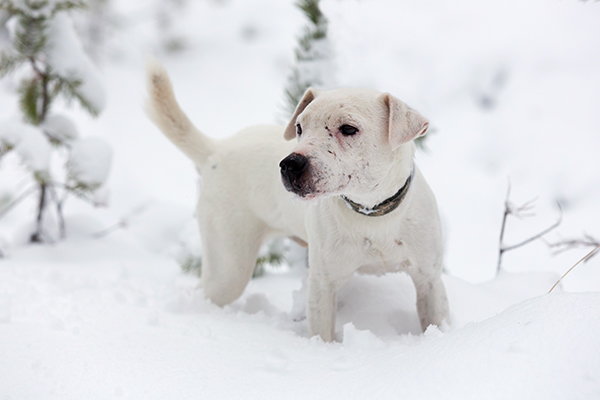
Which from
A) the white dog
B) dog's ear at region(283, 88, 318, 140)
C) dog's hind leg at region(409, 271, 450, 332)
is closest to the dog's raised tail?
the white dog

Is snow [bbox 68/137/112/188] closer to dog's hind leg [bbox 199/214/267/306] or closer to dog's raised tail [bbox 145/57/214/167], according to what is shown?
dog's raised tail [bbox 145/57/214/167]

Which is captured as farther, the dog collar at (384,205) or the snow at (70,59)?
the snow at (70,59)

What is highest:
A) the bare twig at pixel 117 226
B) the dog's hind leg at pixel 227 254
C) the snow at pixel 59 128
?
the snow at pixel 59 128

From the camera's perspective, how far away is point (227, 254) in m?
2.14

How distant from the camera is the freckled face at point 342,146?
1.38 m

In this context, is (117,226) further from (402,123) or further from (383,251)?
(402,123)

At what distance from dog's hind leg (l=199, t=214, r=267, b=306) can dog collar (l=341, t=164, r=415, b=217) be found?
0.64m

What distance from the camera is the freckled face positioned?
4.52 ft

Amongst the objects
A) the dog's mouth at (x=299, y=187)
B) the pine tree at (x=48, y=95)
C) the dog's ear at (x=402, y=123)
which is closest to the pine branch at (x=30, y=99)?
the pine tree at (x=48, y=95)

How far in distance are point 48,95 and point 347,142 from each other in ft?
9.16

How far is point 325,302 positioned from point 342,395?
27.0 inches

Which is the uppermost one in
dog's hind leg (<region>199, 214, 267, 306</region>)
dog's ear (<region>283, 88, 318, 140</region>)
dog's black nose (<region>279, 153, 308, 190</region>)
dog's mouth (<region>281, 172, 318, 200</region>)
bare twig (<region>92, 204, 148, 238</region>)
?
dog's ear (<region>283, 88, 318, 140</region>)

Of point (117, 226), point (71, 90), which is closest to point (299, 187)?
point (71, 90)

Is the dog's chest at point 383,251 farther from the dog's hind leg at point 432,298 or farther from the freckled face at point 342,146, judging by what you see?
the freckled face at point 342,146
